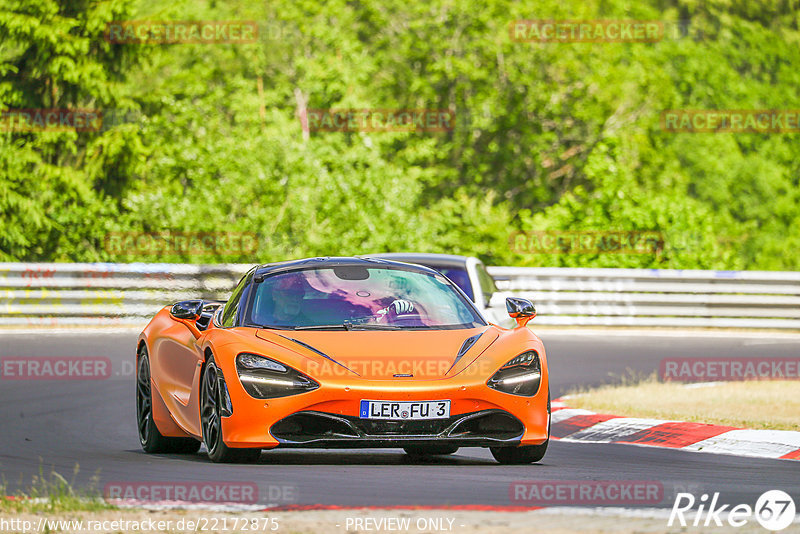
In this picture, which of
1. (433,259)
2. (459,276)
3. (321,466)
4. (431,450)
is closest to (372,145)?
(433,259)

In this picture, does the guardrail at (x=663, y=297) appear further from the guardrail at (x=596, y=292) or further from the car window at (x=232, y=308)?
the car window at (x=232, y=308)

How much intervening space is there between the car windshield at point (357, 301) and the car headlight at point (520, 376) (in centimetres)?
55

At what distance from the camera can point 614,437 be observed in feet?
37.6

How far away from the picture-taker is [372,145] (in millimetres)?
31000

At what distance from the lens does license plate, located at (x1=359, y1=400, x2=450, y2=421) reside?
830cm

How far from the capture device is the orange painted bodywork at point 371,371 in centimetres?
830

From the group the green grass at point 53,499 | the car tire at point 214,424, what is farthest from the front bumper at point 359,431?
the green grass at point 53,499

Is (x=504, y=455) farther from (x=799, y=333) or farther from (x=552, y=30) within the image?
(x=552, y=30)

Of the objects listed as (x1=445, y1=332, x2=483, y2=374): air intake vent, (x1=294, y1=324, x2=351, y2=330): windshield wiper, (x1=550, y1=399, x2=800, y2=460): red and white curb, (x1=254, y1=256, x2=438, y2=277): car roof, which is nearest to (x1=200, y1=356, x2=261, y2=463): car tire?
(x1=294, y1=324, x2=351, y2=330): windshield wiper

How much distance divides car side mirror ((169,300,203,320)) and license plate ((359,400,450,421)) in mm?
1767

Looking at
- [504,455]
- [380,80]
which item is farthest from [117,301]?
[380,80]

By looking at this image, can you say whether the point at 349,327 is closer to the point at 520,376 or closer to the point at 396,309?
the point at 396,309

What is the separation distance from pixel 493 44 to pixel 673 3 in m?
35.8

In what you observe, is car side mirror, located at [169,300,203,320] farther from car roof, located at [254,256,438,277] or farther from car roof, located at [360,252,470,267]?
car roof, located at [360,252,470,267]
